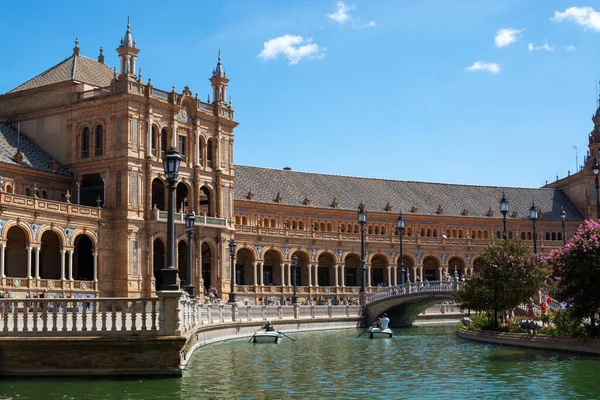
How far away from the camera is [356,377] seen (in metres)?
27.4

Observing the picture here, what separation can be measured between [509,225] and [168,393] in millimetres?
86105

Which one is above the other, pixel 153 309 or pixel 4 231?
pixel 4 231

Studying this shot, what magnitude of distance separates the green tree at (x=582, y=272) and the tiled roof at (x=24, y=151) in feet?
133

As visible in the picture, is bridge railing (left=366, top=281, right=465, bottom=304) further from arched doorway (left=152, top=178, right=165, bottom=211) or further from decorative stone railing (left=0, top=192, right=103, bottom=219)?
decorative stone railing (left=0, top=192, right=103, bottom=219)

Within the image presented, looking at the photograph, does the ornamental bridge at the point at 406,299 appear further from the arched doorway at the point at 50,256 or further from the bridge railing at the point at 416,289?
the arched doorway at the point at 50,256

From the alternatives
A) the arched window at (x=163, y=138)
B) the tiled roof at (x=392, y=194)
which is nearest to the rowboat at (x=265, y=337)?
the arched window at (x=163, y=138)

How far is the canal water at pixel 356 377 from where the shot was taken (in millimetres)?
22500

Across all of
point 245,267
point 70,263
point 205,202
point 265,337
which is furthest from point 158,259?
point 265,337

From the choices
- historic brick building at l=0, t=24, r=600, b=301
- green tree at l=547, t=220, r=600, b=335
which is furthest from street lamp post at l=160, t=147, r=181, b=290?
historic brick building at l=0, t=24, r=600, b=301

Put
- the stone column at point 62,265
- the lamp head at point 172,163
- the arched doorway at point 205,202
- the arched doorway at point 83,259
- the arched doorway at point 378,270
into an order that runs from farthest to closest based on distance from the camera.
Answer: the arched doorway at point 378,270
the arched doorway at point 205,202
the arched doorway at point 83,259
the stone column at point 62,265
the lamp head at point 172,163

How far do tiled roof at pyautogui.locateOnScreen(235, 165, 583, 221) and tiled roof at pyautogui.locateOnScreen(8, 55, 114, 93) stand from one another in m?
19.9

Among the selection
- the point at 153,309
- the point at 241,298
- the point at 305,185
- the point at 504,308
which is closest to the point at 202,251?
the point at 241,298

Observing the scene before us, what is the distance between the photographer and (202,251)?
2830 inches

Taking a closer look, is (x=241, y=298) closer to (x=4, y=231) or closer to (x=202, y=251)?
(x=202, y=251)
